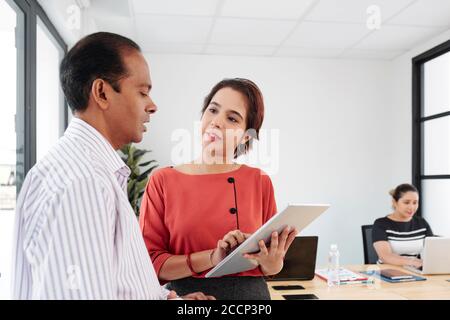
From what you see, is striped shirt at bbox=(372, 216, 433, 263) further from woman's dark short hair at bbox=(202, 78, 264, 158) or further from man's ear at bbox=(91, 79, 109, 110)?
man's ear at bbox=(91, 79, 109, 110)

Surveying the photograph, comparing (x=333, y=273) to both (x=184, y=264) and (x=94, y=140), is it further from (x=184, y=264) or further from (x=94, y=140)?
(x=94, y=140)

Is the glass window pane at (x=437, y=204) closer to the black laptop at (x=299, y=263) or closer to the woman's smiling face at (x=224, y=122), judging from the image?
the black laptop at (x=299, y=263)

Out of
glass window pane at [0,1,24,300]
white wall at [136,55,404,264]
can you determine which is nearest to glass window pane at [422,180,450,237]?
white wall at [136,55,404,264]

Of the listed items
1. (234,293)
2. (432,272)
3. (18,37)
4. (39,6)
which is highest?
(39,6)

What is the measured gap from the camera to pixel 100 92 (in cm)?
59

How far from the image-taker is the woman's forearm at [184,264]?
83 cm

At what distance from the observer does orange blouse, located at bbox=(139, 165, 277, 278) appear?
2.84 feet

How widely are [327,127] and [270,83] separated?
625 millimetres

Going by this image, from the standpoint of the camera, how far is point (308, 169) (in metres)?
3.45

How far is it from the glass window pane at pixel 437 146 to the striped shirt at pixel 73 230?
2954 mm

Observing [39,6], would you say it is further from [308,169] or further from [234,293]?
[308,169]

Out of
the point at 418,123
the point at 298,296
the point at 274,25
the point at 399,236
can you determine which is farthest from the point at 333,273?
the point at 418,123

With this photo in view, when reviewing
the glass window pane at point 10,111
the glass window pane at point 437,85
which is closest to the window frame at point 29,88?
the glass window pane at point 10,111
